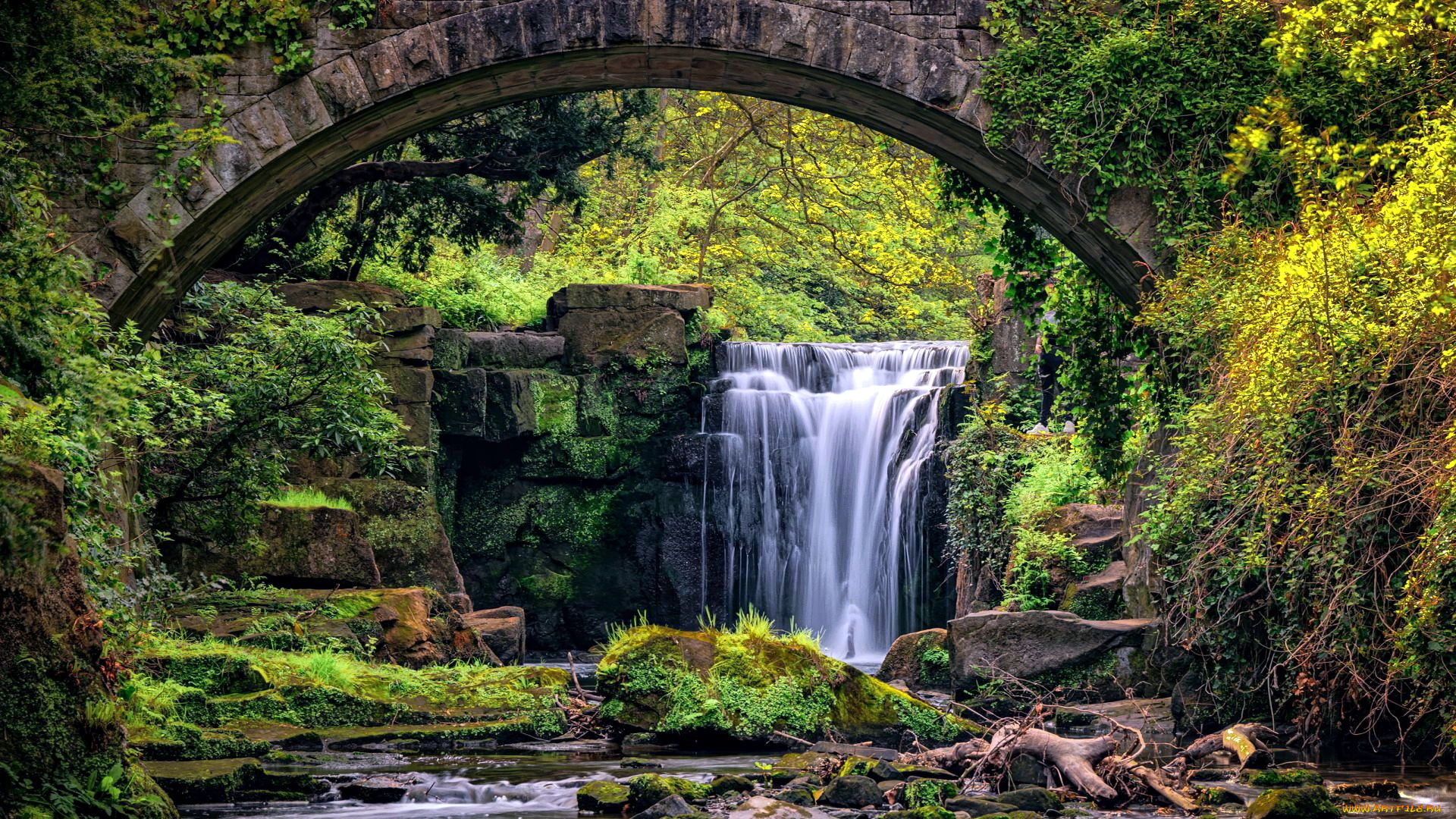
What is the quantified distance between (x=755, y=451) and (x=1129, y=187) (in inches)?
374

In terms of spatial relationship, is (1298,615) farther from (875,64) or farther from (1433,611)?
(875,64)

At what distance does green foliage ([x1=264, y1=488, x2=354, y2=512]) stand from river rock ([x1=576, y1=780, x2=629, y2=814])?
5.83 meters

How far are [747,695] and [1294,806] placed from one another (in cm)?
402

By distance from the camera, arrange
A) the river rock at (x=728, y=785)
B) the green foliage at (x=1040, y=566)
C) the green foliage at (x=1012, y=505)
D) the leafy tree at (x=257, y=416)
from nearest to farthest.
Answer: the river rock at (x=728, y=785), the leafy tree at (x=257, y=416), the green foliage at (x=1040, y=566), the green foliage at (x=1012, y=505)

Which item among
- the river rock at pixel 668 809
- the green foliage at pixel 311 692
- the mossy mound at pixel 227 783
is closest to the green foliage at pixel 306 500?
the green foliage at pixel 311 692

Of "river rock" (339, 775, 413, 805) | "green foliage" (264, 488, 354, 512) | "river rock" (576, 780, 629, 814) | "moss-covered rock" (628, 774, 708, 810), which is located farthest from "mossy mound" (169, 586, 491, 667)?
"moss-covered rock" (628, 774, 708, 810)

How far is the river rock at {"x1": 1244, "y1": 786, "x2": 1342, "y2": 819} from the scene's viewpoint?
577 cm

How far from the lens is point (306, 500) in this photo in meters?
12.5

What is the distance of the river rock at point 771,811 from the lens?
629 centimetres

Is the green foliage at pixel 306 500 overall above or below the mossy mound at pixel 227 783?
above

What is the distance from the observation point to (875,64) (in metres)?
8.83

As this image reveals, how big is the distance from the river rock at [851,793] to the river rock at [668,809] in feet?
2.33

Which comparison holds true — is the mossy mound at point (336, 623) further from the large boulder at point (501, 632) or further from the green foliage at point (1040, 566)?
the green foliage at point (1040, 566)

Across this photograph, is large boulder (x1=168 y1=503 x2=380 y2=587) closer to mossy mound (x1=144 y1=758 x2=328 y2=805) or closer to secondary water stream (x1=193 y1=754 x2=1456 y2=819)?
secondary water stream (x1=193 y1=754 x2=1456 y2=819)
